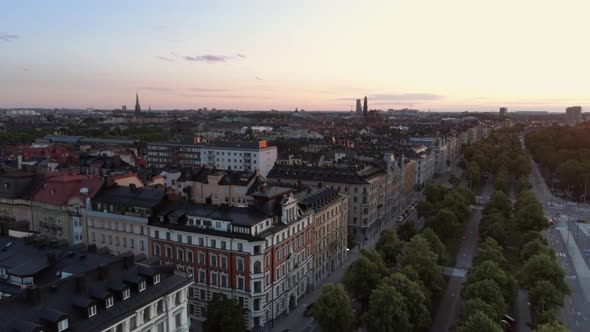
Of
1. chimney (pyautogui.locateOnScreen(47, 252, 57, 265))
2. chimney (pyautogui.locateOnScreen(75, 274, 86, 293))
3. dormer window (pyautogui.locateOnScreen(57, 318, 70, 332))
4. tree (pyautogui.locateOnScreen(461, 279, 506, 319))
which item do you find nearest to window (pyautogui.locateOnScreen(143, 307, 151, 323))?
chimney (pyautogui.locateOnScreen(75, 274, 86, 293))

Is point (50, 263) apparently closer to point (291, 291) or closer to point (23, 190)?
point (291, 291)

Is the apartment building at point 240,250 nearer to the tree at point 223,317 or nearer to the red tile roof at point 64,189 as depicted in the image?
the tree at point 223,317

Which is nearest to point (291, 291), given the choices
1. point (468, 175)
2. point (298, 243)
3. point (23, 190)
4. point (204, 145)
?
point (298, 243)

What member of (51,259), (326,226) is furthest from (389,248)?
(51,259)

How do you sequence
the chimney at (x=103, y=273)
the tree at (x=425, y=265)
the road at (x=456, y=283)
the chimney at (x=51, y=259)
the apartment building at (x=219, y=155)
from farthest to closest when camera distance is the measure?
the apartment building at (x=219, y=155) < the tree at (x=425, y=265) < the road at (x=456, y=283) < the chimney at (x=51, y=259) < the chimney at (x=103, y=273)

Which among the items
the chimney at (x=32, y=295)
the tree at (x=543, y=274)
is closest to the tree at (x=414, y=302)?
the tree at (x=543, y=274)
